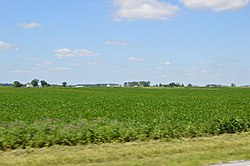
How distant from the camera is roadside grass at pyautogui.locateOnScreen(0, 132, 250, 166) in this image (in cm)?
846

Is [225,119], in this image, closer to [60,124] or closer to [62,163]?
[60,124]

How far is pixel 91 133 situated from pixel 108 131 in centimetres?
57

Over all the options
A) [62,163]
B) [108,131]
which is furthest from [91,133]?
[62,163]

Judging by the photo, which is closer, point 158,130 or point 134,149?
point 134,149

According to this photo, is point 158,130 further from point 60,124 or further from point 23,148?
point 23,148

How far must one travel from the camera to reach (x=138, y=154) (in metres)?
9.64

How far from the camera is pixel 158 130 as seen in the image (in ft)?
42.8

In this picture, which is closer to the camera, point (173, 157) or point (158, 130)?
point (173, 157)

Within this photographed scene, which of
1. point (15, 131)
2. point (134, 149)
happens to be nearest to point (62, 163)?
point (134, 149)

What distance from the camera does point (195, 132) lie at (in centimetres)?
1394

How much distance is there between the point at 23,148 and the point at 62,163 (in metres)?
2.59

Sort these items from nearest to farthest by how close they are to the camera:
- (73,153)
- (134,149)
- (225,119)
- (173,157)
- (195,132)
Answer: (173,157), (73,153), (134,149), (195,132), (225,119)

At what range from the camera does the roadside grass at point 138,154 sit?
846cm

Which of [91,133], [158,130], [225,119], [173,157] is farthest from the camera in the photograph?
[225,119]
